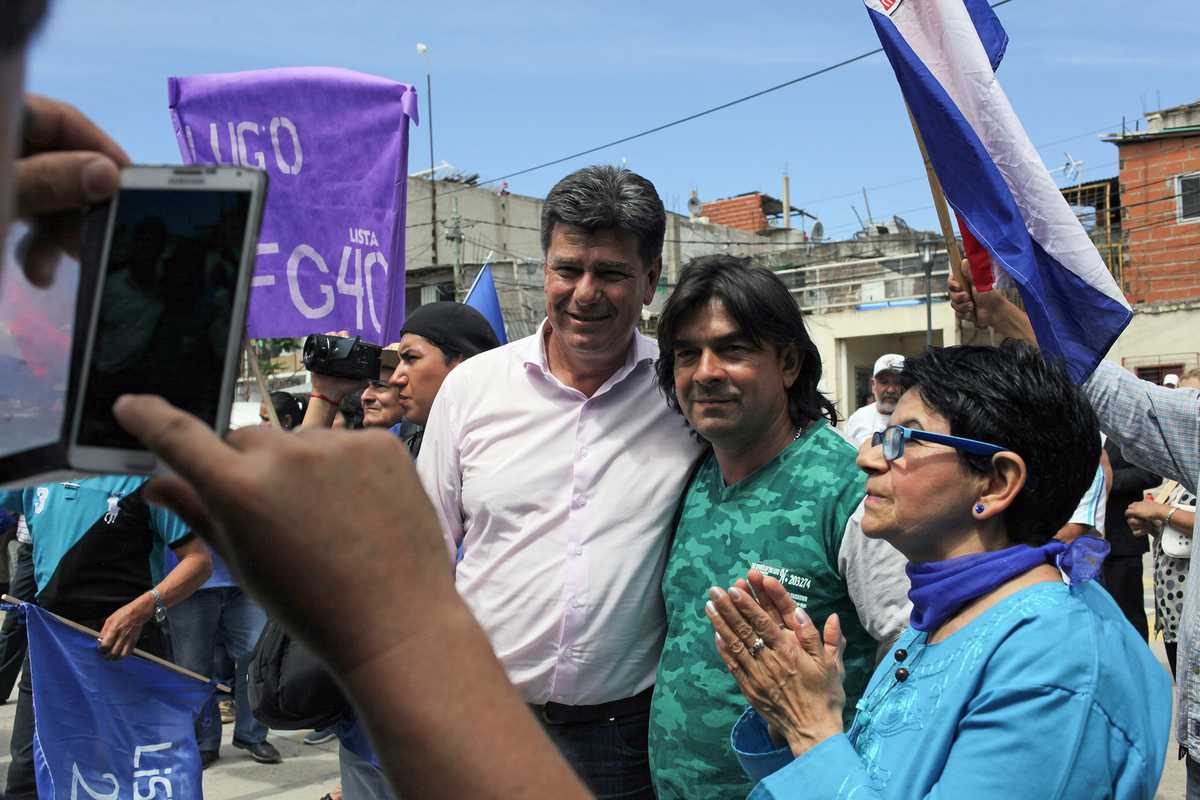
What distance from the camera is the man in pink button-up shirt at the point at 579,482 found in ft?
8.49

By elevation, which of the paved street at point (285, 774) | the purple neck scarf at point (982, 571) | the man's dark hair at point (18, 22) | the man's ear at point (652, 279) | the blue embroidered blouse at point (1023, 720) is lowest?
the paved street at point (285, 774)

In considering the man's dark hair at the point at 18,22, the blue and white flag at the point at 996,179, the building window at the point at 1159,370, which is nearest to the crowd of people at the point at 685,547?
the man's dark hair at the point at 18,22

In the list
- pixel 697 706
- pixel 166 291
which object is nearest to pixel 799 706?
pixel 697 706

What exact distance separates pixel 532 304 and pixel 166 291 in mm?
29694

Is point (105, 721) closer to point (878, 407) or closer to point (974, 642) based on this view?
point (974, 642)

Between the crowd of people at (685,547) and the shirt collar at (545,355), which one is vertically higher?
the shirt collar at (545,355)

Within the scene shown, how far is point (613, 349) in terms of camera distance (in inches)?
111

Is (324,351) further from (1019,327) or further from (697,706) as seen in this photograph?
(1019,327)

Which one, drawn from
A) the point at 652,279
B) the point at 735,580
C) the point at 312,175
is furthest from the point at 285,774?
the point at 735,580

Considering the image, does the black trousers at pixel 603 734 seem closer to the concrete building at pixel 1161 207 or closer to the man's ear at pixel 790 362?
the man's ear at pixel 790 362

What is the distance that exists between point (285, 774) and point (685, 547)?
4.14 m

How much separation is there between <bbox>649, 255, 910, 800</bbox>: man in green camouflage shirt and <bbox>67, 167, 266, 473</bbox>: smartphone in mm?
1704

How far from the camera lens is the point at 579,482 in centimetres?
266

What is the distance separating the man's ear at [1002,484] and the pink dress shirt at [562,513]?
0.88m
